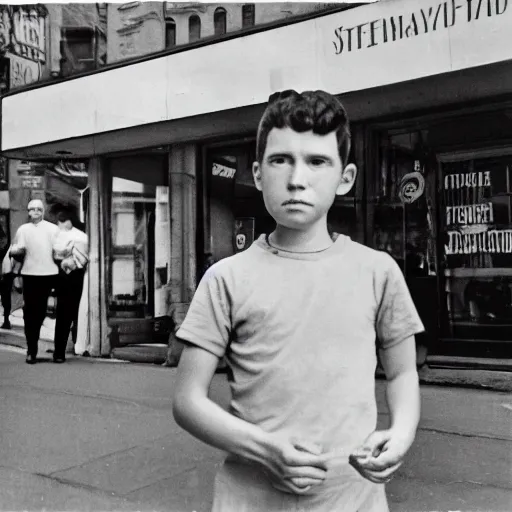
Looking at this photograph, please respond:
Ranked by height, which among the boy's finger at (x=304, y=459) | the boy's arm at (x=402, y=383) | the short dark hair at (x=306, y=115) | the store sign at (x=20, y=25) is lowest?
the boy's finger at (x=304, y=459)

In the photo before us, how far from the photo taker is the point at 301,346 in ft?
4.30

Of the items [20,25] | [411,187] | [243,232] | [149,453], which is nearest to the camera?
[149,453]

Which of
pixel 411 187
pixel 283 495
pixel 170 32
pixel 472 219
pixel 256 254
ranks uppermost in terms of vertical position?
pixel 170 32

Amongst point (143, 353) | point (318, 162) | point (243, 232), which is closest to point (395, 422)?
point (318, 162)

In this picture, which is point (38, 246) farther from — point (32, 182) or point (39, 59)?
point (39, 59)

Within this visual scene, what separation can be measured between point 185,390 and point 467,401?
3.91 m

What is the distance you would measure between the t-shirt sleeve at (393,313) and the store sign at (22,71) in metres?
5.12

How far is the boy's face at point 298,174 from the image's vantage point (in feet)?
4.50

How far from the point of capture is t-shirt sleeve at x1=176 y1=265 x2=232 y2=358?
4.35 ft

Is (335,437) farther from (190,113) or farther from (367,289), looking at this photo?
(190,113)

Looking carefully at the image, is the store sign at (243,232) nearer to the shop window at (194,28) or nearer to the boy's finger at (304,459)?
the shop window at (194,28)

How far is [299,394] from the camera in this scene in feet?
4.31

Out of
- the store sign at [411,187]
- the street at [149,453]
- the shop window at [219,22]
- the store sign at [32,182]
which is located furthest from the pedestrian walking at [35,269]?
the store sign at [411,187]

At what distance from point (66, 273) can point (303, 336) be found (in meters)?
5.62
